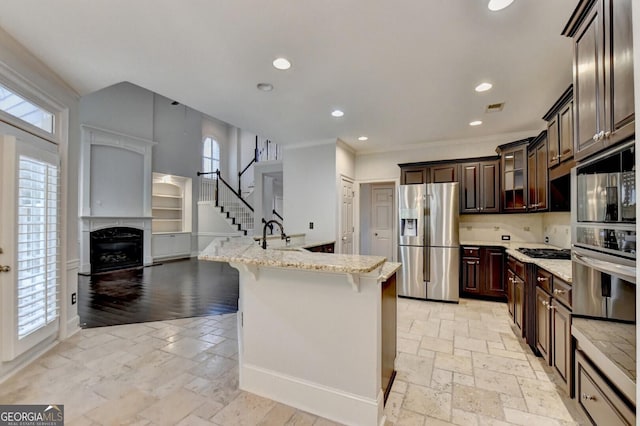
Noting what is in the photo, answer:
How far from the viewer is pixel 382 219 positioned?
6.88m

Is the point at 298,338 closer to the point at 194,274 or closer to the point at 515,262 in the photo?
the point at 515,262

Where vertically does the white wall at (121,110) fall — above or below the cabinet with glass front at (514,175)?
above

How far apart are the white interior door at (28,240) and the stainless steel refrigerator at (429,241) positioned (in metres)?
4.37

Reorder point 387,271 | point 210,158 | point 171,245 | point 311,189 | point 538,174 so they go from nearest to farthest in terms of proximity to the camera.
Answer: point 387,271
point 538,174
point 311,189
point 171,245
point 210,158

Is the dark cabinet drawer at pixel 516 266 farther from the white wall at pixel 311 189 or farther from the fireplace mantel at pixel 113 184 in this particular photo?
the fireplace mantel at pixel 113 184

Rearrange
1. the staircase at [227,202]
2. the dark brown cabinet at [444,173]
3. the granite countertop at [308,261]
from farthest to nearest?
the staircase at [227,202], the dark brown cabinet at [444,173], the granite countertop at [308,261]

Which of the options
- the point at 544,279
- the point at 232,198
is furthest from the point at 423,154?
the point at 232,198

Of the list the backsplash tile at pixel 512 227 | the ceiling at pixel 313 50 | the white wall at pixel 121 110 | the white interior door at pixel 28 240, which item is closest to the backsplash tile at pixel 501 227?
the backsplash tile at pixel 512 227

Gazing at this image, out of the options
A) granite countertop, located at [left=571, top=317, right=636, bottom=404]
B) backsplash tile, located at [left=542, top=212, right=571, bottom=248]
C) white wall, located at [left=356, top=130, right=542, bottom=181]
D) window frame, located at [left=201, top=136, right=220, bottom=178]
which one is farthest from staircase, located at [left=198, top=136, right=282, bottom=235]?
granite countertop, located at [left=571, top=317, right=636, bottom=404]

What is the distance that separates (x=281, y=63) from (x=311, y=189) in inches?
109

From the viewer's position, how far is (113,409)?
191 cm

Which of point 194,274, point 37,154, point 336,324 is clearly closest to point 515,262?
point 336,324

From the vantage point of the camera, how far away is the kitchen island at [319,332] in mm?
1743

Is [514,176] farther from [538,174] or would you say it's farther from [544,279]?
[544,279]
